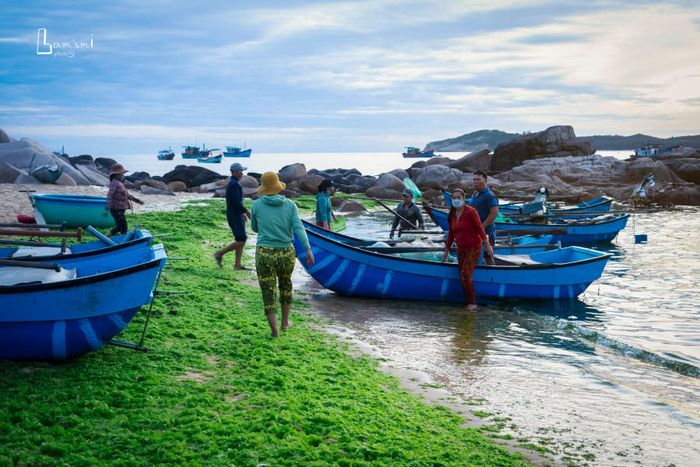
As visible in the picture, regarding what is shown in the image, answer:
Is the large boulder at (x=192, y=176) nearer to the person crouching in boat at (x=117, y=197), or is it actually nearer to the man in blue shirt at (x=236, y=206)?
the person crouching in boat at (x=117, y=197)

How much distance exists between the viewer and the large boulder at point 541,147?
66688 millimetres

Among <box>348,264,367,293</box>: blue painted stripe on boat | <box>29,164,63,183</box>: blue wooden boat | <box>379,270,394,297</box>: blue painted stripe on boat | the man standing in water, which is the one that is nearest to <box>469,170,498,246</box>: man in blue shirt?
the man standing in water

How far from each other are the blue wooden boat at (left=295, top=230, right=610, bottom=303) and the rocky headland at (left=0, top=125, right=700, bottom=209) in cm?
2374

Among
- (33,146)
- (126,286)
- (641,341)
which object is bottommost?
(641,341)

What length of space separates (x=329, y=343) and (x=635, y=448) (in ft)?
13.5

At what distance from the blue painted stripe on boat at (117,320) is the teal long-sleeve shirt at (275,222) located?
1.99 metres

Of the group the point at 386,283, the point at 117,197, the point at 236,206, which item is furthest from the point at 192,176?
the point at 386,283

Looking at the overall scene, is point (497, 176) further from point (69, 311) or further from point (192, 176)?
point (69, 311)

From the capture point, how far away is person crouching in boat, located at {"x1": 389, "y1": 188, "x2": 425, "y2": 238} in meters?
15.7

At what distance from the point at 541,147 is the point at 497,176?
38.7 ft

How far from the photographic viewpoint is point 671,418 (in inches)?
267

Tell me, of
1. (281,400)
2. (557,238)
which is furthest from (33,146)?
(281,400)

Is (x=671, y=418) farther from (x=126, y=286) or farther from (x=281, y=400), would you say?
(x=126, y=286)

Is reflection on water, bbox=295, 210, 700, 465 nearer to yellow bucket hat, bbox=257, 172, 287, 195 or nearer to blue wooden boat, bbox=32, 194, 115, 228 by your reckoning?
yellow bucket hat, bbox=257, 172, 287, 195
